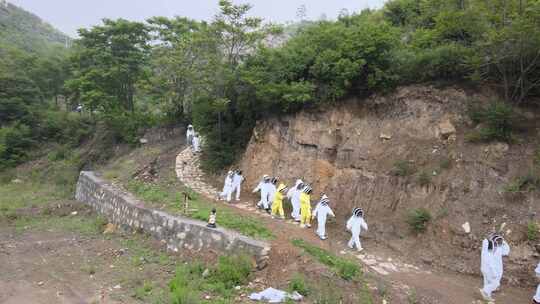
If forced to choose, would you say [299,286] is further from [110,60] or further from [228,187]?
[110,60]

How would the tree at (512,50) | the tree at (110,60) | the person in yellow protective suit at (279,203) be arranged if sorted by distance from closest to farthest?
the tree at (512,50)
the person in yellow protective suit at (279,203)
the tree at (110,60)

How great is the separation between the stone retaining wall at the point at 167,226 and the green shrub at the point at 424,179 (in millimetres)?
4419

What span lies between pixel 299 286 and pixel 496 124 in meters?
6.53

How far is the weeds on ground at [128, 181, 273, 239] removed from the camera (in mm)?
9875

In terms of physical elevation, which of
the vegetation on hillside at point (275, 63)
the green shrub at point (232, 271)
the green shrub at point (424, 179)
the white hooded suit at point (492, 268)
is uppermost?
the vegetation on hillside at point (275, 63)

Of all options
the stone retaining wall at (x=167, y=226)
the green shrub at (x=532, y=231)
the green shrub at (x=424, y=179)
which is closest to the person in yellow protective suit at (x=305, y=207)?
the stone retaining wall at (x=167, y=226)

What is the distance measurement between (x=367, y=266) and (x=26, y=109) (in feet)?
88.5

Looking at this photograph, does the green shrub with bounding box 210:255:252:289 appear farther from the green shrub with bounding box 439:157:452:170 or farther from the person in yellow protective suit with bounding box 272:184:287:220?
the green shrub with bounding box 439:157:452:170

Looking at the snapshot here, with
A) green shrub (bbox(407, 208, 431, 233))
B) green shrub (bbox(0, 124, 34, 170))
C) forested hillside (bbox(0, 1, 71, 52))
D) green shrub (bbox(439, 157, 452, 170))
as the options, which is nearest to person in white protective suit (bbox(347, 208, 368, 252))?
green shrub (bbox(407, 208, 431, 233))

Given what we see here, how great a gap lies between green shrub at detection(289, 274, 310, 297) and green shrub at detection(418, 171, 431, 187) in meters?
4.46

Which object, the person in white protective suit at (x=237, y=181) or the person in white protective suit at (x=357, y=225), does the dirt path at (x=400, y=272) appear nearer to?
the person in white protective suit at (x=357, y=225)

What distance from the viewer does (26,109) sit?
88.6ft

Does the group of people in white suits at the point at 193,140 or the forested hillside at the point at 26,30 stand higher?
the forested hillside at the point at 26,30

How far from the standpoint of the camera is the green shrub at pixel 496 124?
970 cm
